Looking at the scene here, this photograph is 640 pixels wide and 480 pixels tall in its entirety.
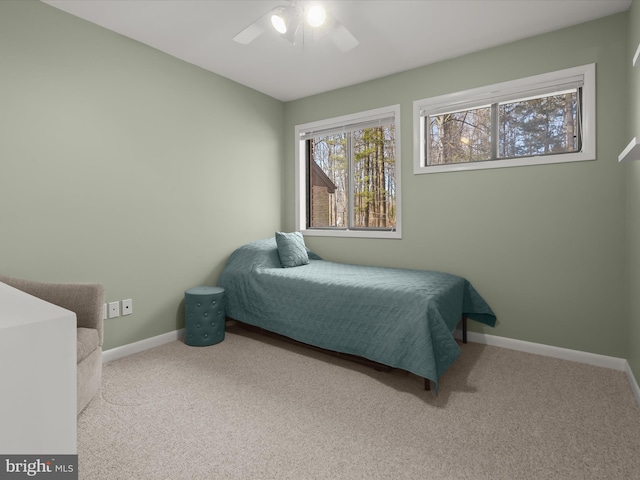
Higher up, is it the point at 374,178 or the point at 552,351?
the point at 374,178

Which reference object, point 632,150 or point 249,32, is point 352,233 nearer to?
point 249,32

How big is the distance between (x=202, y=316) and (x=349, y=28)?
2.58 meters

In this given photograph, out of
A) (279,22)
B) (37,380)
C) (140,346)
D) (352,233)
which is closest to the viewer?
(37,380)

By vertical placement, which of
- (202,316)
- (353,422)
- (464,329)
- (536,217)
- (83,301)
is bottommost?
(353,422)

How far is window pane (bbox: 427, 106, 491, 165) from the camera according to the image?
312 centimetres

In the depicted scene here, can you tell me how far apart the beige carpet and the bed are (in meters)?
0.24

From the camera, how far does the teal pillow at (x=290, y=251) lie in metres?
3.42

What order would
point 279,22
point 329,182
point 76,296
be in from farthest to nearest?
point 329,182 < point 279,22 < point 76,296

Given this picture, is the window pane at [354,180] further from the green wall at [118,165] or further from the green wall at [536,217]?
the green wall at [118,165]

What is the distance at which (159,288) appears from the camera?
3033mm

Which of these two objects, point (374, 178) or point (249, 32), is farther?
point (374, 178)

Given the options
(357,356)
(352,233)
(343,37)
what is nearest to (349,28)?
(343,37)

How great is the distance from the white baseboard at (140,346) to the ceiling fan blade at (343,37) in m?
2.71

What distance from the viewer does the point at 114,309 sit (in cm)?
272
